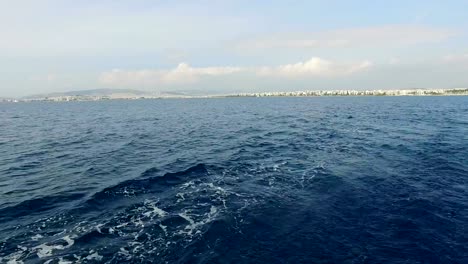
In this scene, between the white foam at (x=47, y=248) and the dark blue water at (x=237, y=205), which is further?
the dark blue water at (x=237, y=205)

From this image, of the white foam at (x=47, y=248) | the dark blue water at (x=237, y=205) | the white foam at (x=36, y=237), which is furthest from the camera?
the white foam at (x=36, y=237)

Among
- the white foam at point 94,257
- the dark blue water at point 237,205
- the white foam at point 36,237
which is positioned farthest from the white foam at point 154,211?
the white foam at point 36,237

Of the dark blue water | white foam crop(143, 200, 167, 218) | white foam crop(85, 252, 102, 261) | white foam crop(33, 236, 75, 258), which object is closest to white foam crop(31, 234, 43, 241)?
the dark blue water

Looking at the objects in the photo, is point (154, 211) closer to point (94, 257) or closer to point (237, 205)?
point (237, 205)

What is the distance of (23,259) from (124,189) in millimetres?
11345

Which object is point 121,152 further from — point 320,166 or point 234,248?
point 234,248

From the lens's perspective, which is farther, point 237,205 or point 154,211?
point 237,205

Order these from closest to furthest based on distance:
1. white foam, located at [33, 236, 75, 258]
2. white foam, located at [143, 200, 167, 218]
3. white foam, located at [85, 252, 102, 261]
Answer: white foam, located at [85, 252, 102, 261], white foam, located at [33, 236, 75, 258], white foam, located at [143, 200, 167, 218]

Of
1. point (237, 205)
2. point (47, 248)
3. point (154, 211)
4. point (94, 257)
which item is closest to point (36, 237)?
point (47, 248)

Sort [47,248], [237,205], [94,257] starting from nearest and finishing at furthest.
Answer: [94,257] < [47,248] < [237,205]

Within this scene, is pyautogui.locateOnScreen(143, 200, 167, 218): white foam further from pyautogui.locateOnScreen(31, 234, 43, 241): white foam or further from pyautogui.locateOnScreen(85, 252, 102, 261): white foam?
pyautogui.locateOnScreen(31, 234, 43, 241): white foam

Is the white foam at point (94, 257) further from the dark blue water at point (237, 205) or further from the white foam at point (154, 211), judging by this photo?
the white foam at point (154, 211)

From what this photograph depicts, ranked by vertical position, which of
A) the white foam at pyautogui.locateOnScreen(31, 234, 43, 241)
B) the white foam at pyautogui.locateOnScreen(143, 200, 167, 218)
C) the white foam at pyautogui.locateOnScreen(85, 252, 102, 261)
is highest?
the white foam at pyautogui.locateOnScreen(143, 200, 167, 218)

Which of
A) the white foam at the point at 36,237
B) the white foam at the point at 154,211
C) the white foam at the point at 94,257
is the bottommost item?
the white foam at the point at 94,257
